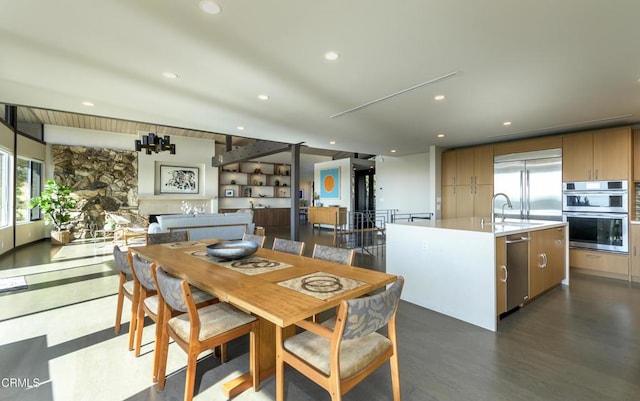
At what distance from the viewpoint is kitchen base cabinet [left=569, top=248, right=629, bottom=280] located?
4.20m

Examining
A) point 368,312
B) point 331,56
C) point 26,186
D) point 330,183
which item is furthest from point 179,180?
point 368,312

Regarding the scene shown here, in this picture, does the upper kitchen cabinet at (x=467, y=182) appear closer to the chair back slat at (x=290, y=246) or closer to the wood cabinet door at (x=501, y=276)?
the wood cabinet door at (x=501, y=276)

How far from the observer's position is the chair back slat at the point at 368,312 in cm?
113

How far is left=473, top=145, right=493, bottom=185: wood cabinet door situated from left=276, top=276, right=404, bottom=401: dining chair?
5.55 m

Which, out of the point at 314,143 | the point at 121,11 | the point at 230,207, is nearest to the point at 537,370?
the point at 121,11

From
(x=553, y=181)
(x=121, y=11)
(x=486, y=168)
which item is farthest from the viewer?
(x=486, y=168)

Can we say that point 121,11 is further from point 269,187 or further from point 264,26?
point 269,187

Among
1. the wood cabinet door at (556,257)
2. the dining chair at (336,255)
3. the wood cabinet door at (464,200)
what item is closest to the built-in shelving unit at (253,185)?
the wood cabinet door at (464,200)

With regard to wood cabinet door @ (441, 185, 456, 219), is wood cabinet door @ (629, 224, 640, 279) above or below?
below

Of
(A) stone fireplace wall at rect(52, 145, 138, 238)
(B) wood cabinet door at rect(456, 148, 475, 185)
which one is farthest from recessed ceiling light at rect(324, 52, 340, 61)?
(A) stone fireplace wall at rect(52, 145, 138, 238)

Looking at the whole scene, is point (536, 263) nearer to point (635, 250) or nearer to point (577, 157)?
point (635, 250)

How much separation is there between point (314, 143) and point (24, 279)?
17.3ft

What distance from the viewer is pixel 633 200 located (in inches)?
166

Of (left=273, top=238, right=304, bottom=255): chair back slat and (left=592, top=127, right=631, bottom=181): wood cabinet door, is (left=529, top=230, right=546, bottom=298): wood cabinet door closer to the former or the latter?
(left=592, top=127, right=631, bottom=181): wood cabinet door
